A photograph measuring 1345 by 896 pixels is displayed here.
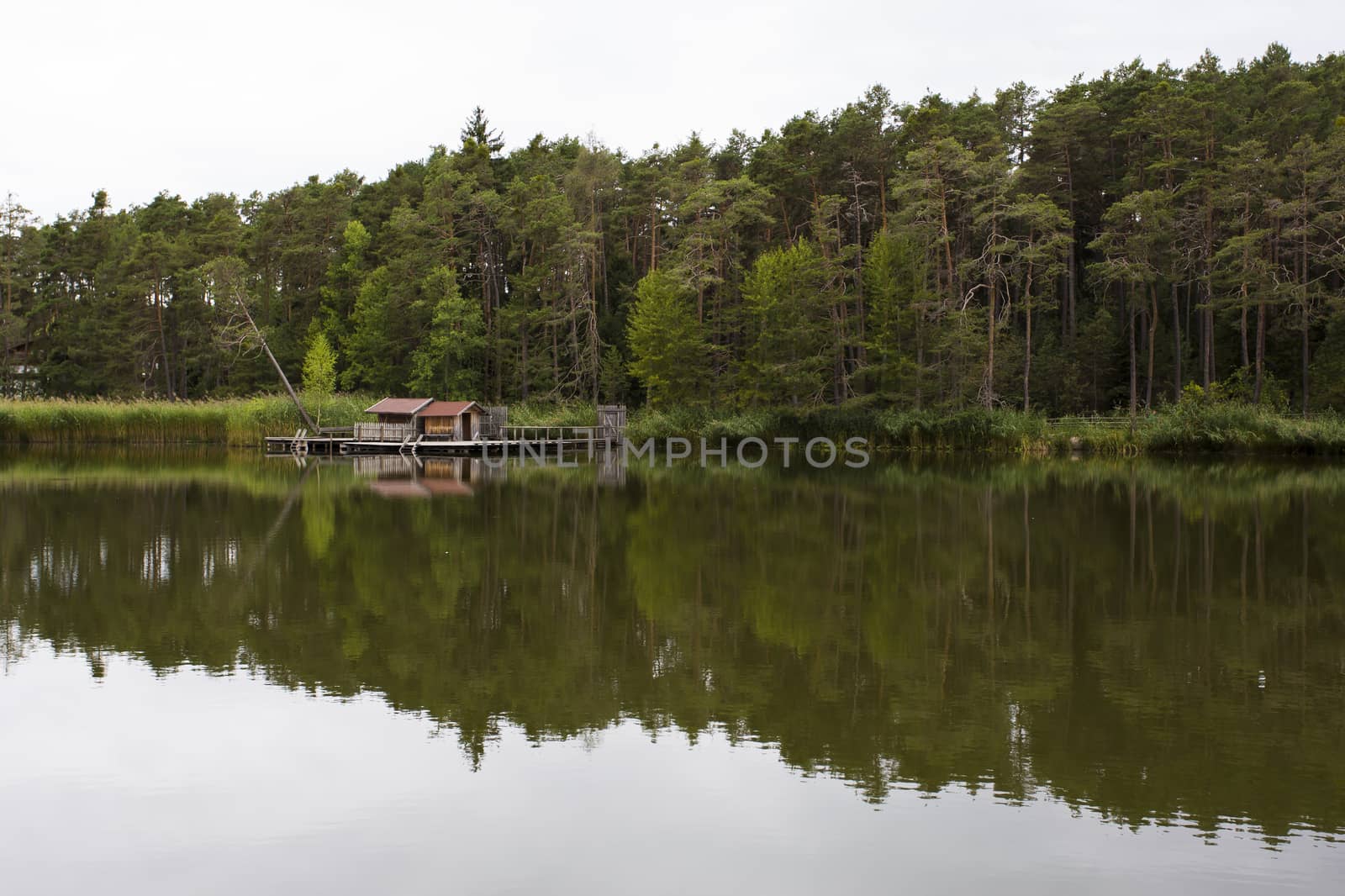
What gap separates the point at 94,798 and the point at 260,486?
2163 centimetres

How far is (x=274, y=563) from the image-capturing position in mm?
14523

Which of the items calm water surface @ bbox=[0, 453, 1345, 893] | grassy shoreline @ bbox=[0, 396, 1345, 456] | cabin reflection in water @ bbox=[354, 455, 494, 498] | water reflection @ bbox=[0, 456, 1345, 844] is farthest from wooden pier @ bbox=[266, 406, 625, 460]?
calm water surface @ bbox=[0, 453, 1345, 893]

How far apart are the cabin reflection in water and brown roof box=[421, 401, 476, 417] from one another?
2.25 m

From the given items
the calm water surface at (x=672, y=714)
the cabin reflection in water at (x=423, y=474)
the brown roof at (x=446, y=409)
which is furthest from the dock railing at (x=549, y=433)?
the calm water surface at (x=672, y=714)

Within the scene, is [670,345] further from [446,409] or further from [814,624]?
[814,624]

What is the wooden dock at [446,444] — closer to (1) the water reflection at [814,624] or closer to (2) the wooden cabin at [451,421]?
(2) the wooden cabin at [451,421]

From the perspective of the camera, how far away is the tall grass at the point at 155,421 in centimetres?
4681

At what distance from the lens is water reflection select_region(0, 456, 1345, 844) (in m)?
7.15

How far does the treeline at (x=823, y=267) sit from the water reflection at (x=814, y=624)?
21.9m

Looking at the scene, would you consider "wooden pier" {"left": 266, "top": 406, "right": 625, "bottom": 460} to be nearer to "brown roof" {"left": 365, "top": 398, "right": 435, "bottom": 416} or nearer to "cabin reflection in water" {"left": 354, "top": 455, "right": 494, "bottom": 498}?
"brown roof" {"left": 365, "top": 398, "right": 435, "bottom": 416}

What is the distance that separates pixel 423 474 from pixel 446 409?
41.7 feet

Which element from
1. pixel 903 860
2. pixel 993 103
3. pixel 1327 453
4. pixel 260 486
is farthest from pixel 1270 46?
pixel 903 860

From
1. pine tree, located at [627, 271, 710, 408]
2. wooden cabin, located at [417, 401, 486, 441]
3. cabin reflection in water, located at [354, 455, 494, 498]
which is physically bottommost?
cabin reflection in water, located at [354, 455, 494, 498]

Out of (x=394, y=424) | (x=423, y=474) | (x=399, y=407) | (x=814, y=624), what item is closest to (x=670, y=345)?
(x=399, y=407)
